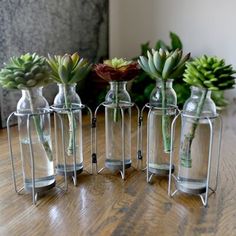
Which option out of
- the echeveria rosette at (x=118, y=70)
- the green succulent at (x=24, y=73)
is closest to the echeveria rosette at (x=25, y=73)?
the green succulent at (x=24, y=73)

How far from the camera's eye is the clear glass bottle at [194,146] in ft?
1.70

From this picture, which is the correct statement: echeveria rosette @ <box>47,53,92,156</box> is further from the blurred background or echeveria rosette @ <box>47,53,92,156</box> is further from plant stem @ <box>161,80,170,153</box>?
the blurred background

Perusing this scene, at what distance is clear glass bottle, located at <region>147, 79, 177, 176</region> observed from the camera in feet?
1.92

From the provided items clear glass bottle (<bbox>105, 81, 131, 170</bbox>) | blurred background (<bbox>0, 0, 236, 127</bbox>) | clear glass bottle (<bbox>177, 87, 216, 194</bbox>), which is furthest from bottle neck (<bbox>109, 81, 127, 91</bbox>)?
blurred background (<bbox>0, 0, 236, 127</bbox>)

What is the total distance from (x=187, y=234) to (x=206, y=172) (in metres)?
0.14

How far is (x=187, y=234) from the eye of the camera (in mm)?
434

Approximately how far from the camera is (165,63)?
0.53 m

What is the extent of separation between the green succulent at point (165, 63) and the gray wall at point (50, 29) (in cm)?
71

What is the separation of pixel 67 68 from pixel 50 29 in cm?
81

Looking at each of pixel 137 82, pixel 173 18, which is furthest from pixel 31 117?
pixel 173 18

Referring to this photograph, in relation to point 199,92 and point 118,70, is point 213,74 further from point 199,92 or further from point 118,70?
point 118,70

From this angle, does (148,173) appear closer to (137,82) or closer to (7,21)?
(7,21)

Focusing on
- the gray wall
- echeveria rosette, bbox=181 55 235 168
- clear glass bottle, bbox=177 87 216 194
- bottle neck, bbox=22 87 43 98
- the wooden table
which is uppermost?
the gray wall

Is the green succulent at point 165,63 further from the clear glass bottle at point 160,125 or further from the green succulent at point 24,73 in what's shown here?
the green succulent at point 24,73
